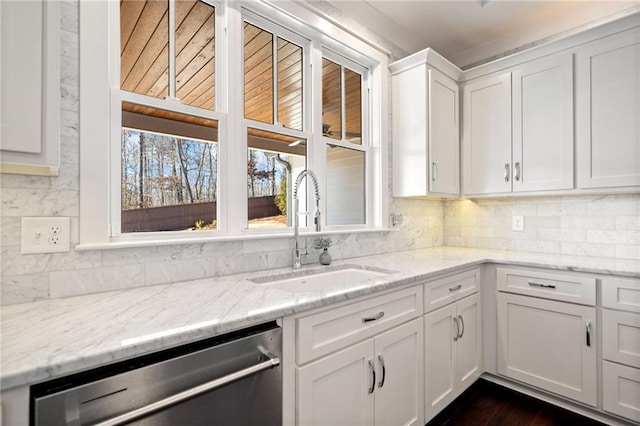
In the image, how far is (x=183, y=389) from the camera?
34.8 inches

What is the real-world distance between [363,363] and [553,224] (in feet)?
6.88

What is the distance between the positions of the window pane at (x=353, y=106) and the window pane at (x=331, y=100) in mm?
77

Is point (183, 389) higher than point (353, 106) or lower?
lower

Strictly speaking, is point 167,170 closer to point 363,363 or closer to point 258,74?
point 258,74

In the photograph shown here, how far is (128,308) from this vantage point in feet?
3.58

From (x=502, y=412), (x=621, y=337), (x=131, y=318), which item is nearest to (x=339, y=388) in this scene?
(x=131, y=318)

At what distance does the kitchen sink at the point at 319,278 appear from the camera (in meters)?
1.70

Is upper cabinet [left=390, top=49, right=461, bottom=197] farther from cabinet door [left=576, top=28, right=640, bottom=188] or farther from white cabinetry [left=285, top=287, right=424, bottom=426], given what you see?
white cabinetry [left=285, top=287, right=424, bottom=426]

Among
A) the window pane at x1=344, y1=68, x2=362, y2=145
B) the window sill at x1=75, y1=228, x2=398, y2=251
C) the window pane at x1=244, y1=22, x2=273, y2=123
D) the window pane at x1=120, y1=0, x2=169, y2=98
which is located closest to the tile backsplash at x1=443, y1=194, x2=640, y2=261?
the window pane at x1=344, y1=68, x2=362, y2=145

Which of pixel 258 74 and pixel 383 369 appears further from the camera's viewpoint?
pixel 258 74

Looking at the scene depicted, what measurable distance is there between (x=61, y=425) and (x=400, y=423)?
4.67 feet

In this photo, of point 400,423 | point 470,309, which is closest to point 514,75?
point 470,309

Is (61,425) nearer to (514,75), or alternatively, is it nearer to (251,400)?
(251,400)

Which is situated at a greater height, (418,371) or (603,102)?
(603,102)
